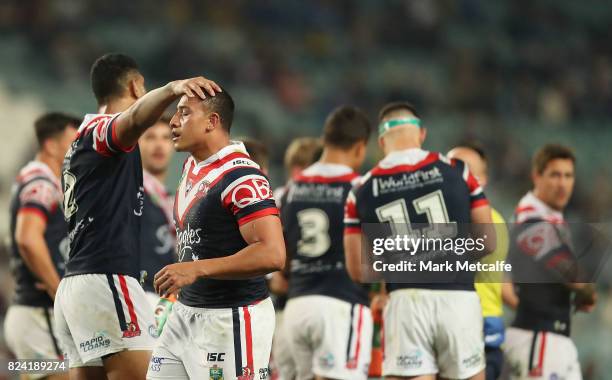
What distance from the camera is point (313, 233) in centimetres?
874

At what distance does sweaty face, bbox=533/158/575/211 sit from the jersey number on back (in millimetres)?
1769

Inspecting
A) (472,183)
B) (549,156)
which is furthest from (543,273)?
(472,183)

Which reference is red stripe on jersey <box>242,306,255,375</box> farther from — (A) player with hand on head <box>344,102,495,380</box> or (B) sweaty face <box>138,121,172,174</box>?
(B) sweaty face <box>138,121,172,174</box>

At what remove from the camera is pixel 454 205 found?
739 centimetres

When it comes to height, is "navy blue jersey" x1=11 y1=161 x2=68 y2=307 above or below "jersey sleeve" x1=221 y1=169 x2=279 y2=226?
above

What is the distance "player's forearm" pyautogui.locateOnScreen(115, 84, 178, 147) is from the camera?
544cm

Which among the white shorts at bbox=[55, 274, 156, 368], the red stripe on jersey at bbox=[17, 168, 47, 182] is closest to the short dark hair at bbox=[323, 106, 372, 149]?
the red stripe on jersey at bbox=[17, 168, 47, 182]

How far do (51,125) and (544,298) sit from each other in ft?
15.0

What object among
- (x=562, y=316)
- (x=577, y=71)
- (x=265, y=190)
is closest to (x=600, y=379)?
(x=562, y=316)

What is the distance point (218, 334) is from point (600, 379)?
7904 millimetres

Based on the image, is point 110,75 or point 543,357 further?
point 543,357

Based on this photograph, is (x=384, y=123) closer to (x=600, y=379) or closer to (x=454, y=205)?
(x=454, y=205)

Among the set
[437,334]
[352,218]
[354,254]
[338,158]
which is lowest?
[437,334]

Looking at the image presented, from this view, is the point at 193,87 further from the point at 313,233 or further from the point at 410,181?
the point at 313,233
